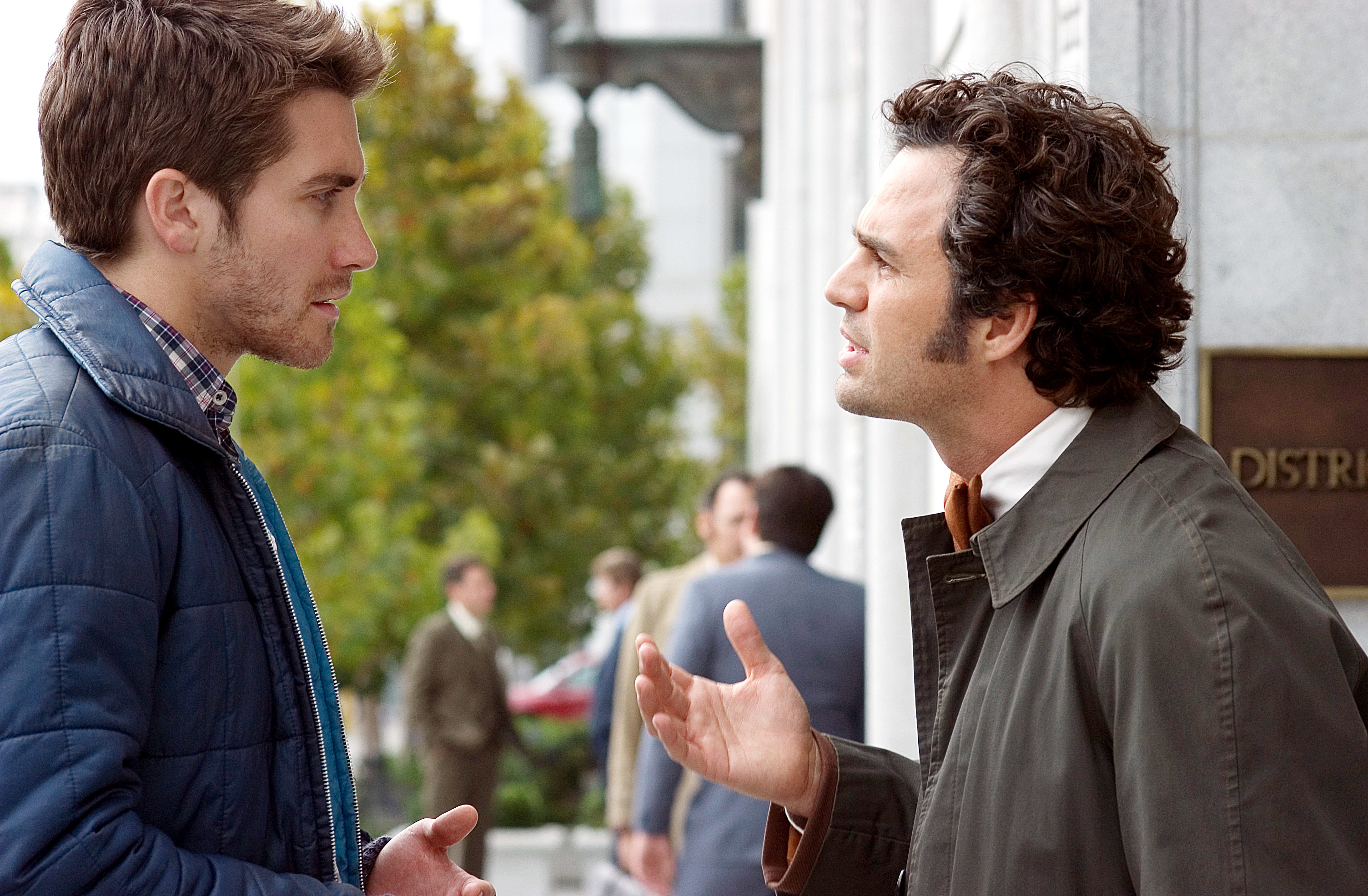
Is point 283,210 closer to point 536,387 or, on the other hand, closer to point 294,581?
point 294,581

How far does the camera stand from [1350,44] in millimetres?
3096

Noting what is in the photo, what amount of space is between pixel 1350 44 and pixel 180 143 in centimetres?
246

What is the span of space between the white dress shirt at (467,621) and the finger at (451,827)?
289 inches

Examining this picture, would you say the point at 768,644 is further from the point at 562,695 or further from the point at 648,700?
the point at 562,695

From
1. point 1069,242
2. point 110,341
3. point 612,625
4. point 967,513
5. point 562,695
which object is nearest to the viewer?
point 110,341

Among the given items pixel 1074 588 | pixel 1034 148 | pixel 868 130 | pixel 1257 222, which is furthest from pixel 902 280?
pixel 868 130

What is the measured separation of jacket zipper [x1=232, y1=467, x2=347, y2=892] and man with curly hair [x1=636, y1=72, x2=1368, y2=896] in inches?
20.8

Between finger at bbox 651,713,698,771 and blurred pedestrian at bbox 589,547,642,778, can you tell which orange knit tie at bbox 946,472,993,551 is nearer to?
finger at bbox 651,713,698,771

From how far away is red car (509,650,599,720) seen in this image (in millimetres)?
21734

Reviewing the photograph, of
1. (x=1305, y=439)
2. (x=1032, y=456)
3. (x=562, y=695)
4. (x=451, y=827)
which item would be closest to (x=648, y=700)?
(x=451, y=827)

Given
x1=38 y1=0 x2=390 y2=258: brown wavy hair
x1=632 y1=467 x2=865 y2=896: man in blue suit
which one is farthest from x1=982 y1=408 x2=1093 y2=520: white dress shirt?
x1=632 y1=467 x2=865 y2=896: man in blue suit

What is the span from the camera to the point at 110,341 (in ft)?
5.88

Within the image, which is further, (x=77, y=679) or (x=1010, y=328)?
(x=1010, y=328)

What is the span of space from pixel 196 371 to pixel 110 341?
196mm
